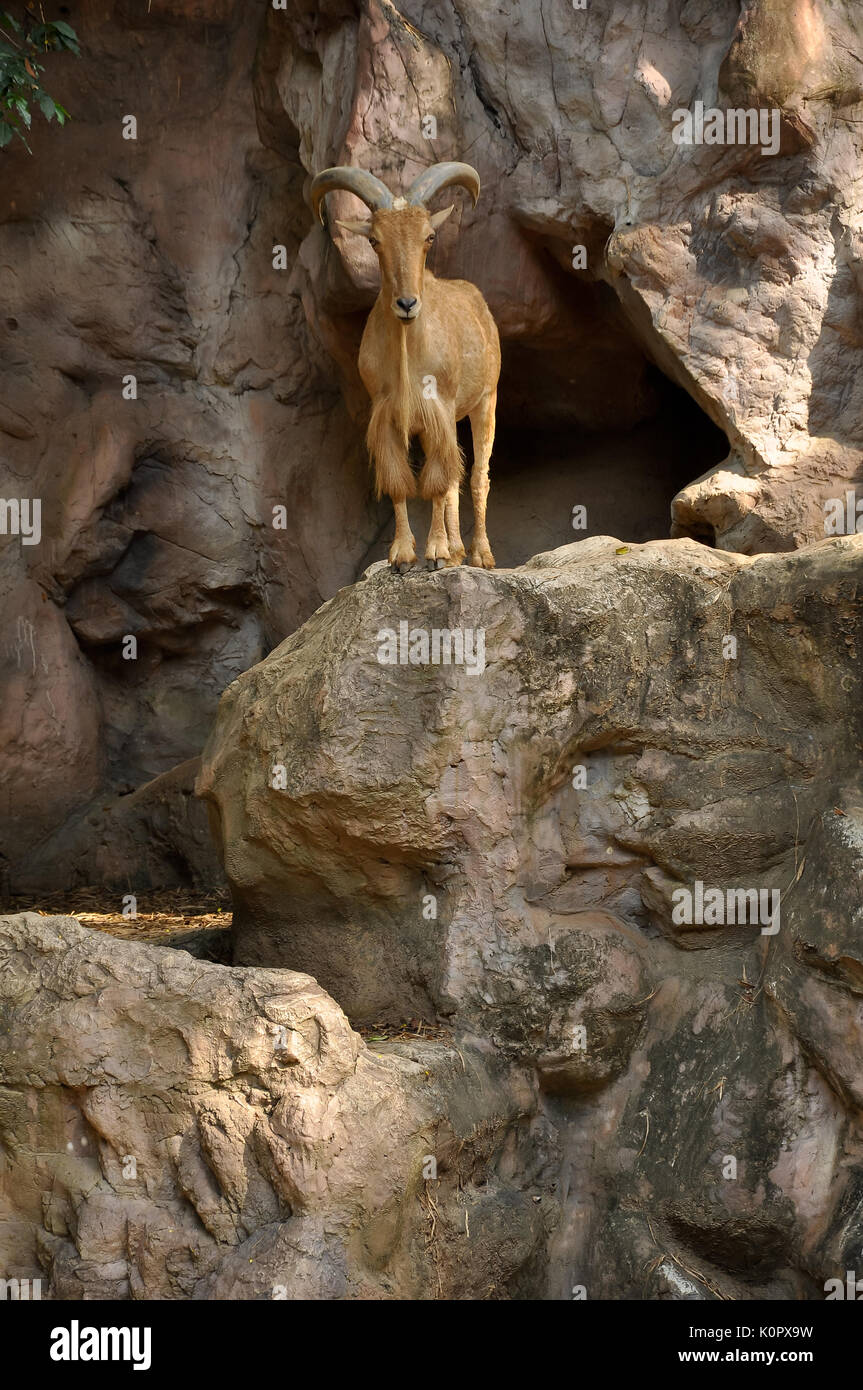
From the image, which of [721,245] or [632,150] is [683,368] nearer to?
[721,245]

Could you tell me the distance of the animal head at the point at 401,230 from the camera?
262 inches

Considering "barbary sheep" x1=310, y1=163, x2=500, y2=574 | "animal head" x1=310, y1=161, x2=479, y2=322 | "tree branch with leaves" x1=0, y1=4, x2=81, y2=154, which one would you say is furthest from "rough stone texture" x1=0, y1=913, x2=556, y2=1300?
"tree branch with leaves" x1=0, y1=4, x2=81, y2=154

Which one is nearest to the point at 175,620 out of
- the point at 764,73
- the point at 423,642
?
the point at 423,642

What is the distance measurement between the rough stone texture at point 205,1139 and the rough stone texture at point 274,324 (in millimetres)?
3854

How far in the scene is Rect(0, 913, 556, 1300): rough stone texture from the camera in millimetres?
4930

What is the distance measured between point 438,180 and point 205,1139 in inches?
188

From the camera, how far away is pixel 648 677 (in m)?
6.04

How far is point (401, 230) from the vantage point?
6.71 metres

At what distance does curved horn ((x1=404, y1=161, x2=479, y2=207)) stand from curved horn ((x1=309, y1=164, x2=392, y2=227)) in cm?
14

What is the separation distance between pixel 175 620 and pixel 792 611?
5.28 metres

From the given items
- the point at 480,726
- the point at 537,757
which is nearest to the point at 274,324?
the point at 480,726

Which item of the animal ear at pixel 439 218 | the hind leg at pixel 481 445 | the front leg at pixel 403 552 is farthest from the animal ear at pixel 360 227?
the front leg at pixel 403 552

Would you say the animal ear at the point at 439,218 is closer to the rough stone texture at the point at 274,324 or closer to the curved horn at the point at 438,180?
the curved horn at the point at 438,180

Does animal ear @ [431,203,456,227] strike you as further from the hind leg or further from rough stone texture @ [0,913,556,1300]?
rough stone texture @ [0,913,556,1300]
